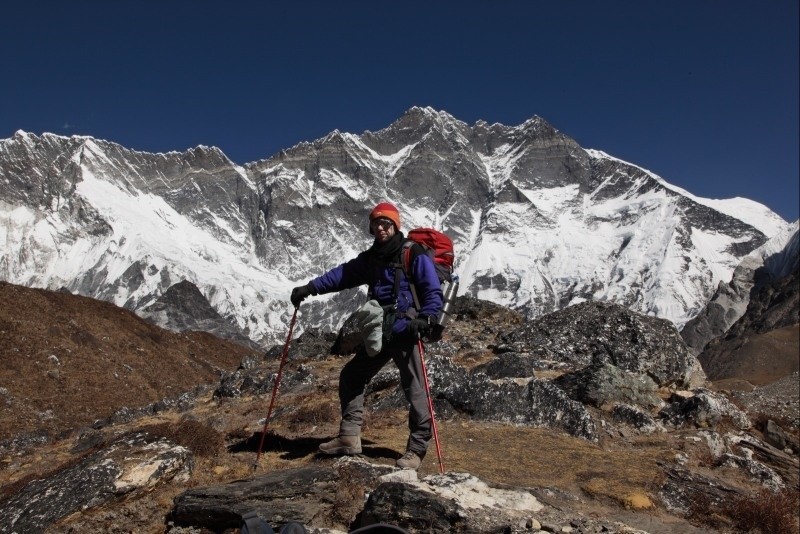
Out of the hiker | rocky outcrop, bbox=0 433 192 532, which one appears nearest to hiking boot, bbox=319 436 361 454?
the hiker

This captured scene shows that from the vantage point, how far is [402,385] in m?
8.39

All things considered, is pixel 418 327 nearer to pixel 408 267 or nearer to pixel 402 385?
pixel 408 267

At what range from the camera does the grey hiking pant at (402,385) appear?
819cm

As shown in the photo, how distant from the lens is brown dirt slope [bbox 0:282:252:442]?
835 inches

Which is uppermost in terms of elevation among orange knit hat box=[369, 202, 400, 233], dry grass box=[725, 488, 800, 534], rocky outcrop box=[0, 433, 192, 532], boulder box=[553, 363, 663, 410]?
orange knit hat box=[369, 202, 400, 233]

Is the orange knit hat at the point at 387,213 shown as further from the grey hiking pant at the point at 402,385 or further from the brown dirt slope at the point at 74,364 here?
the brown dirt slope at the point at 74,364

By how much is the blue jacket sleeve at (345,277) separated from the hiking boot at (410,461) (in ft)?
7.22

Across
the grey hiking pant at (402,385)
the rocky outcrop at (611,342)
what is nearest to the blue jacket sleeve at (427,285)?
the grey hiking pant at (402,385)

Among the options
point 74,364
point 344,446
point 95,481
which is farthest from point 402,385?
point 74,364

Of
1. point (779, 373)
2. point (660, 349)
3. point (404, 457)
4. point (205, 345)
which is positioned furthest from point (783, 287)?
point (404, 457)

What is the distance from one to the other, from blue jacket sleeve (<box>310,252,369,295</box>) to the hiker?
0.01 m

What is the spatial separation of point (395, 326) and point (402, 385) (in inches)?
32.1

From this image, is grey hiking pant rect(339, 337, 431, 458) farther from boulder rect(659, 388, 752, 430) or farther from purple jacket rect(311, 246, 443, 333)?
boulder rect(659, 388, 752, 430)

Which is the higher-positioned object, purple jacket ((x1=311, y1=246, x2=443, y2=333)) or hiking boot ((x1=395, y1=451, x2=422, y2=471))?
purple jacket ((x1=311, y1=246, x2=443, y2=333))
